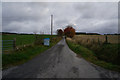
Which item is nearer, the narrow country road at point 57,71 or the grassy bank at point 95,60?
the narrow country road at point 57,71

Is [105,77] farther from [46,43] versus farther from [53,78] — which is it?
[46,43]

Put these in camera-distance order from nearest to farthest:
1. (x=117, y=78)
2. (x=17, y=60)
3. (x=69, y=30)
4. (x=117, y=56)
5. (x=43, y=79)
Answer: (x=43, y=79)
(x=117, y=78)
(x=17, y=60)
(x=117, y=56)
(x=69, y=30)

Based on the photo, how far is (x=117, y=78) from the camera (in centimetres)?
347

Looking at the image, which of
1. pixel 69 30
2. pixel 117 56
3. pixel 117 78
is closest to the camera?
pixel 117 78

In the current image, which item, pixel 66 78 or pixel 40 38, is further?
pixel 40 38

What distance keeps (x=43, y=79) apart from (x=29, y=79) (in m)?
0.62

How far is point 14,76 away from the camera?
Result: 11.5 ft

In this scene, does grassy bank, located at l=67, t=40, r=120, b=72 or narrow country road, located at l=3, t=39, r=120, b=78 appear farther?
grassy bank, located at l=67, t=40, r=120, b=72

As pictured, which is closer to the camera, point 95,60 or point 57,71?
point 57,71

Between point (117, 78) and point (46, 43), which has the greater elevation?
point (46, 43)

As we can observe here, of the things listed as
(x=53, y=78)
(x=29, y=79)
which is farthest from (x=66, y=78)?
(x=29, y=79)

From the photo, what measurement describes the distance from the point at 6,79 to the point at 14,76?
310 mm

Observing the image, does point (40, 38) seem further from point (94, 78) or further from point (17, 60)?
point (94, 78)

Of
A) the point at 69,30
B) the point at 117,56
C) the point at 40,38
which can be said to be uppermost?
the point at 69,30
